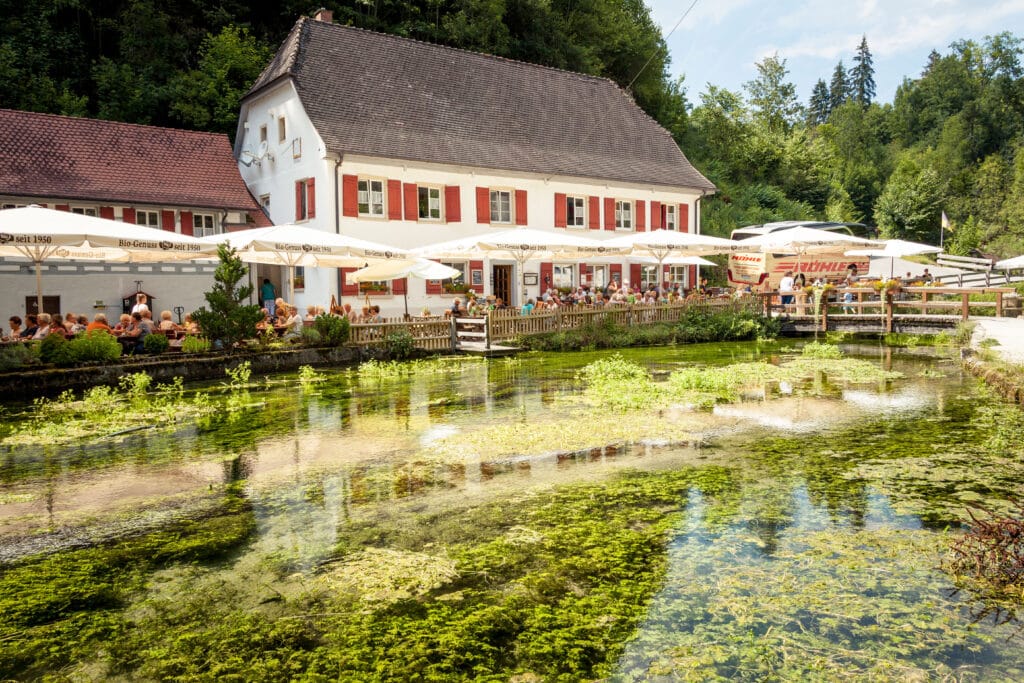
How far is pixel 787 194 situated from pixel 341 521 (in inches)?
1906

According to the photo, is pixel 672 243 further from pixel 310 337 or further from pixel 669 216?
pixel 669 216

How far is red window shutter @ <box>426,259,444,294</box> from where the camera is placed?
79.3 ft

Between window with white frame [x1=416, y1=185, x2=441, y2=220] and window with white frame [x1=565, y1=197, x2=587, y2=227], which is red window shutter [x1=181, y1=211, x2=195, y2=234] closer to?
window with white frame [x1=416, y1=185, x2=441, y2=220]

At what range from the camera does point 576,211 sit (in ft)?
94.4

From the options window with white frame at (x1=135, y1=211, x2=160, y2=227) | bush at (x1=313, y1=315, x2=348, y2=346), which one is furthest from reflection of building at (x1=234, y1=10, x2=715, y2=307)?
bush at (x1=313, y1=315, x2=348, y2=346)

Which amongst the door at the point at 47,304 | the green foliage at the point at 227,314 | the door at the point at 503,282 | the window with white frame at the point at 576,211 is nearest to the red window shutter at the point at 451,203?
the door at the point at 503,282

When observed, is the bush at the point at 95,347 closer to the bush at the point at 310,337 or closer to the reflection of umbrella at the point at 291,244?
the reflection of umbrella at the point at 291,244

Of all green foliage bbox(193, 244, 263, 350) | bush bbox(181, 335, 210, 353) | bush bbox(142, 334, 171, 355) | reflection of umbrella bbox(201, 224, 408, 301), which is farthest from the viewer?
reflection of umbrella bbox(201, 224, 408, 301)

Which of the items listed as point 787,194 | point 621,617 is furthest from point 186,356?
point 787,194

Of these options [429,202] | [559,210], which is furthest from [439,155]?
[559,210]

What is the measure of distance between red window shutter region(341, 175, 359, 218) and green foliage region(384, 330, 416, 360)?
763 cm

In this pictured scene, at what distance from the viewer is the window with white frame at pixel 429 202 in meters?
24.6

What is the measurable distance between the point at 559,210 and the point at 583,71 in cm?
1242

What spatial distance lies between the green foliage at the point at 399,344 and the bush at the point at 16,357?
6.44 metres
